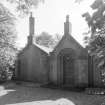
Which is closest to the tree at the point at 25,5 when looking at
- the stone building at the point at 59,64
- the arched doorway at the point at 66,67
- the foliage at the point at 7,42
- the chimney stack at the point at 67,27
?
the foliage at the point at 7,42

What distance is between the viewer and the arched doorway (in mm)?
17042

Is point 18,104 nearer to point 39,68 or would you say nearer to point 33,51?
point 39,68

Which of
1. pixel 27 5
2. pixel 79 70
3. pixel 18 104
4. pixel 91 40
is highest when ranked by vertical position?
pixel 27 5

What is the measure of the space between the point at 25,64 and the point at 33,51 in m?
2.42

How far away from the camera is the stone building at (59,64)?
16.2 meters

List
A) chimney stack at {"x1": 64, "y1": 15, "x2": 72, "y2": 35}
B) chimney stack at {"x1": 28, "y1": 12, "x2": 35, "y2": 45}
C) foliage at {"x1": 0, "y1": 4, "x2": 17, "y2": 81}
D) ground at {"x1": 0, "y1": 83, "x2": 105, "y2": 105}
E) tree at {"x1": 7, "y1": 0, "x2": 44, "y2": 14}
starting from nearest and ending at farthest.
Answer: tree at {"x1": 7, "y1": 0, "x2": 44, "y2": 14}
ground at {"x1": 0, "y1": 83, "x2": 105, "y2": 105}
foliage at {"x1": 0, "y1": 4, "x2": 17, "y2": 81}
chimney stack at {"x1": 64, "y1": 15, "x2": 72, "y2": 35}
chimney stack at {"x1": 28, "y1": 12, "x2": 35, "y2": 45}

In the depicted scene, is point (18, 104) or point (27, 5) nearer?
point (27, 5)

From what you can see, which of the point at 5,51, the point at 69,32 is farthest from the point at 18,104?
the point at 69,32

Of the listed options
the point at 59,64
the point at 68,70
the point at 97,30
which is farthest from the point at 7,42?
the point at 97,30

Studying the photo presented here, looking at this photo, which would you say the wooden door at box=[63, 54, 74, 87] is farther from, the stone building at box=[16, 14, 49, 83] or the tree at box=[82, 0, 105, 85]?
the tree at box=[82, 0, 105, 85]

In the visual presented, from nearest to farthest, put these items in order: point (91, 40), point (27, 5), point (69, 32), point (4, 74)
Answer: point (91, 40) < point (27, 5) < point (69, 32) < point (4, 74)

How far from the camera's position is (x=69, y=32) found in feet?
58.2

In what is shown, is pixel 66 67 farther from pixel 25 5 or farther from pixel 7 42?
pixel 25 5

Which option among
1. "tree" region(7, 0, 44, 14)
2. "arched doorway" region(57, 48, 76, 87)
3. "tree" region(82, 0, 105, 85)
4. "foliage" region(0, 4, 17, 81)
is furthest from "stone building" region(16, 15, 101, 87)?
"tree" region(82, 0, 105, 85)
